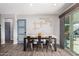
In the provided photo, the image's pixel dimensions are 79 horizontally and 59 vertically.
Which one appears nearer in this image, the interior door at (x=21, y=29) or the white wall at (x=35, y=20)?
the white wall at (x=35, y=20)

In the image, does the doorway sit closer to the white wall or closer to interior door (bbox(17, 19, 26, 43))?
the white wall

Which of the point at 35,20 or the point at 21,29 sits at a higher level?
the point at 35,20

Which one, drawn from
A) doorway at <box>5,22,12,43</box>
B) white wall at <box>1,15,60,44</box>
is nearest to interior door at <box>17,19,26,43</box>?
white wall at <box>1,15,60,44</box>

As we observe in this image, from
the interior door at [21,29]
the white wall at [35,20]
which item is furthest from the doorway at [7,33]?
the interior door at [21,29]

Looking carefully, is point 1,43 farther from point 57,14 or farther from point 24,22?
point 57,14

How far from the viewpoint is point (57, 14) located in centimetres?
315

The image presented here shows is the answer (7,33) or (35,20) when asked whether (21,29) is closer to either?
(7,33)

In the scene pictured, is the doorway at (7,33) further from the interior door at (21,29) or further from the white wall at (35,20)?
the interior door at (21,29)

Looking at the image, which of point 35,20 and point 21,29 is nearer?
point 35,20

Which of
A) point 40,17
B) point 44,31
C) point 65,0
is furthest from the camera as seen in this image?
point 44,31

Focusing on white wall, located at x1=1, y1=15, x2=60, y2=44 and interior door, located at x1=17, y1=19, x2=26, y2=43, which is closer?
white wall, located at x1=1, y1=15, x2=60, y2=44

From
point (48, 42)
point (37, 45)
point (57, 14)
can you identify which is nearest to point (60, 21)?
point (57, 14)

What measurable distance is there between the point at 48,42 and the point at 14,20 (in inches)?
42.1

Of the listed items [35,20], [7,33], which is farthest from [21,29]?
[35,20]
